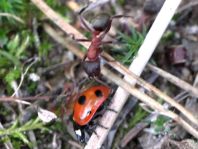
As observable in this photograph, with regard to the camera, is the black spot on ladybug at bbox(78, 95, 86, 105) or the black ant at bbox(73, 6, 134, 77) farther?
Result: the black ant at bbox(73, 6, 134, 77)

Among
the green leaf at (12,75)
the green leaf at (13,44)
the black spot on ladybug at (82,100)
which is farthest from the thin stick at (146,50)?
the green leaf at (13,44)

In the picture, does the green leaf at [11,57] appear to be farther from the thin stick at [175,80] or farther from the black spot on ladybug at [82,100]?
the thin stick at [175,80]

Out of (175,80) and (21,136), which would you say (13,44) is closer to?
(21,136)

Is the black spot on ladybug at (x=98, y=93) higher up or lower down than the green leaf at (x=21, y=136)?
higher up

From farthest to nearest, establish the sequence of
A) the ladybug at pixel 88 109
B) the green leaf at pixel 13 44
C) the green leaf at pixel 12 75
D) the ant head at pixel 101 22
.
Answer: the green leaf at pixel 13 44
the green leaf at pixel 12 75
the ant head at pixel 101 22
the ladybug at pixel 88 109

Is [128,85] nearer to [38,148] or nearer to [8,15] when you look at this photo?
[38,148]

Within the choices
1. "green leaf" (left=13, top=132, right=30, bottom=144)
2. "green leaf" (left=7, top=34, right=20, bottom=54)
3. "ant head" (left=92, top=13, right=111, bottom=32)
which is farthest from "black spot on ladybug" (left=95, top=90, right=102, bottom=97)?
"green leaf" (left=7, top=34, right=20, bottom=54)

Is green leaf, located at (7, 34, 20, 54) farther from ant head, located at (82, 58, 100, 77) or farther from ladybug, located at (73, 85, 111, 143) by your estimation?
ladybug, located at (73, 85, 111, 143)

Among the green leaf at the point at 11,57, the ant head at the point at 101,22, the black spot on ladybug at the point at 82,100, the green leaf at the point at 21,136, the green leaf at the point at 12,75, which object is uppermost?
the ant head at the point at 101,22

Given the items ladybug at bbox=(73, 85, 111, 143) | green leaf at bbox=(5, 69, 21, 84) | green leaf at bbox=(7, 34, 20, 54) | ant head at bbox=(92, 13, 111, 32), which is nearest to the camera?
ladybug at bbox=(73, 85, 111, 143)
